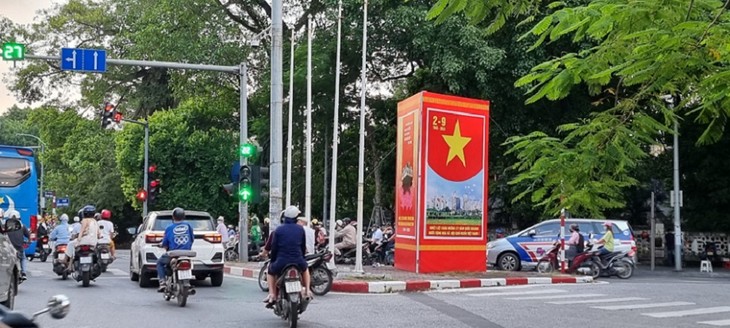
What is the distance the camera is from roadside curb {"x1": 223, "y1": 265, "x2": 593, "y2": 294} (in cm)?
1585

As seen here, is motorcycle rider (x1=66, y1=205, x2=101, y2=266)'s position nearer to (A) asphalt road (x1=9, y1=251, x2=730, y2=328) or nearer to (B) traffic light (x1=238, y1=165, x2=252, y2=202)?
(A) asphalt road (x1=9, y1=251, x2=730, y2=328)

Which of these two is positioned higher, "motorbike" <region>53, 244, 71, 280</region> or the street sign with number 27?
the street sign with number 27

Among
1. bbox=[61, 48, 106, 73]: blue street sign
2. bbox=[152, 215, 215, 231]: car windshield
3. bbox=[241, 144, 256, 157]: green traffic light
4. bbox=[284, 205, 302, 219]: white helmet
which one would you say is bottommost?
bbox=[152, 215, 215, 231]: car windshield

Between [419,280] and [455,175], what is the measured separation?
363cm

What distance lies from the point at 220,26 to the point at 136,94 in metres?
10.9

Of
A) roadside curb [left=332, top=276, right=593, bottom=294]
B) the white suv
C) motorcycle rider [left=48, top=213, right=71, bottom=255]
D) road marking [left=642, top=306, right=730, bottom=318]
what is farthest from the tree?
motorcycle rider [left=48, top=213, right=71, bottom=255]

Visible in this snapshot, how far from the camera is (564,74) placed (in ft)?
24.3

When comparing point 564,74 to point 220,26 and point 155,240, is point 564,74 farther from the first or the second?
point 220,26

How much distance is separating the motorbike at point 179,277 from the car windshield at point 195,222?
3.80 meters

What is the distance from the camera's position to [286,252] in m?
10.6

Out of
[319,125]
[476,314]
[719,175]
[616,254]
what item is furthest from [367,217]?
[476,314]

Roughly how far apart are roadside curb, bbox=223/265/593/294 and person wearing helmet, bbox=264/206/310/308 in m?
5.15

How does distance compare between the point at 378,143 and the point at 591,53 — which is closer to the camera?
the point at 591,53

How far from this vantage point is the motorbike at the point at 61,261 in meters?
17.7
